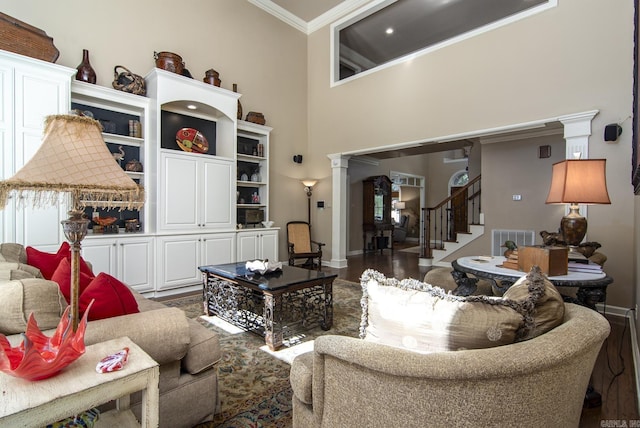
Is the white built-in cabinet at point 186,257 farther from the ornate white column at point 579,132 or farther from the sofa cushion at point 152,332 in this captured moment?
the ornate white column at point 579,132

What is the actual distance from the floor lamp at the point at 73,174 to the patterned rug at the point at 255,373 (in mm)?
1057

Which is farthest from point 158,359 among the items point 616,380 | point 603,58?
point 603,58

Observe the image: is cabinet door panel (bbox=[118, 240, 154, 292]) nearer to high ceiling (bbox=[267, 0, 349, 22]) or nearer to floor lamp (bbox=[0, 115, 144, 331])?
floor lamp (bbox=[0, 115, 144, 331])

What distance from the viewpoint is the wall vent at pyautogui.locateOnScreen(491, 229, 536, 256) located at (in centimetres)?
570

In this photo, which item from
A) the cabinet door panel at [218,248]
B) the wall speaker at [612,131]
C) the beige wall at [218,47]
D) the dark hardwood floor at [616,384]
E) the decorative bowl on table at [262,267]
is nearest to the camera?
the dark hardwood floor at [616,384]

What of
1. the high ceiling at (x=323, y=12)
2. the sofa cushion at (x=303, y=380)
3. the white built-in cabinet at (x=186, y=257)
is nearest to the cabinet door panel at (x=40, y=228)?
the white built-in cabinet at (x=186, y=257)

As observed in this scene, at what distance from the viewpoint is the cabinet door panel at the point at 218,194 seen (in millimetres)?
4688

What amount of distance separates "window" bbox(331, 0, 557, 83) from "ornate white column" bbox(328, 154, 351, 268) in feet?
5.93

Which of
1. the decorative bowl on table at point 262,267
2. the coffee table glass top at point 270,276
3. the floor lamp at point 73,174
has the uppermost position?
the floor lamp at point 73,174

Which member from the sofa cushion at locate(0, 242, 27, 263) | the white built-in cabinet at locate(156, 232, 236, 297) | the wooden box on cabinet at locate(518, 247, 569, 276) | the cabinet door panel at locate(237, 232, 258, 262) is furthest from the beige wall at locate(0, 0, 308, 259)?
the wooden box on cabinet at locate(518, 247, 569, 276)

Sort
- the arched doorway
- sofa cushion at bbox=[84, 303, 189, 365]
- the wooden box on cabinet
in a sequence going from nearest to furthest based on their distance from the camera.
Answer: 1. sofa cushion at bbox=[84, 303, 189, 365]
2. the wooden box on cabinet
3. the arched doorway

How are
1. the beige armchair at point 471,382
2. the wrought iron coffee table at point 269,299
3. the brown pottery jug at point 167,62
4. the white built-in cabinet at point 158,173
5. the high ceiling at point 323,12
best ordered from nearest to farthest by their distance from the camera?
the beige armchair at point 471,382
the wrought iron coffee table at point 269,299
the white built-in cabinet at point 158,173
the brown pottery jug at point 167,62
the high ceiling at point 323,12

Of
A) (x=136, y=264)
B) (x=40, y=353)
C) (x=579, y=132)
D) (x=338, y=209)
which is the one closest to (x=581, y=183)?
(x=579, y=132)

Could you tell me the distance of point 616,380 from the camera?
7.00 ft
